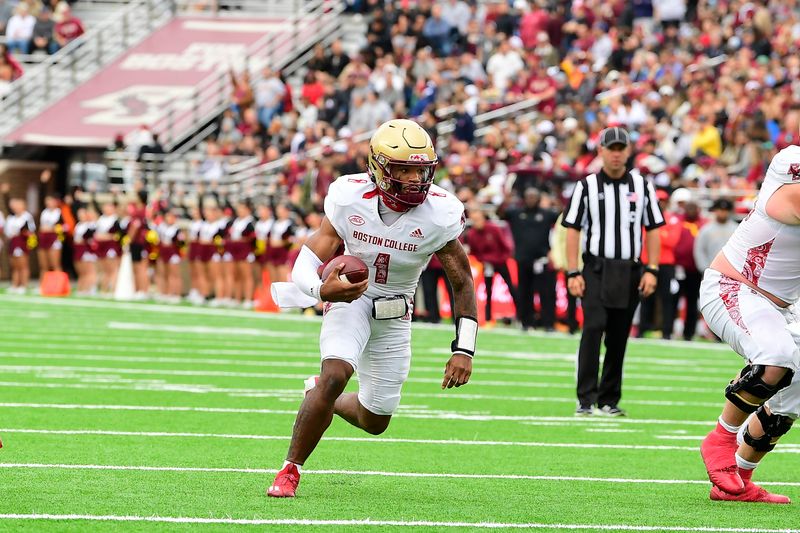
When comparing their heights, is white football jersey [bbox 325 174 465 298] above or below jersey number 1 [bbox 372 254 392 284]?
above

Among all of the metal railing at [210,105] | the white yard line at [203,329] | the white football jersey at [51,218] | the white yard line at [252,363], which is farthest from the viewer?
the metal railing at [210,105]

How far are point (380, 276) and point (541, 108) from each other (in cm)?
1758

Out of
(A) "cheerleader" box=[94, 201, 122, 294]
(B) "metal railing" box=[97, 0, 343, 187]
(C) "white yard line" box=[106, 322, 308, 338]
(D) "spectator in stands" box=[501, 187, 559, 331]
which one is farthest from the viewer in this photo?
(B) "metal railing" box=[97, 0, 343, 187]

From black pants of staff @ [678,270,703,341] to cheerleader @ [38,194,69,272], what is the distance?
38.4ft

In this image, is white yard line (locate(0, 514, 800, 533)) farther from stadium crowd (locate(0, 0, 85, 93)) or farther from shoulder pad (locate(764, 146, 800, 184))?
stadium crowd (locate(0, 0, 85, 93))

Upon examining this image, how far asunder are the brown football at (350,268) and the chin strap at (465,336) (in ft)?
2.01

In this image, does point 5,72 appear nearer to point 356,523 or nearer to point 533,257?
point 533,257

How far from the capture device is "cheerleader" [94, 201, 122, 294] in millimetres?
25609

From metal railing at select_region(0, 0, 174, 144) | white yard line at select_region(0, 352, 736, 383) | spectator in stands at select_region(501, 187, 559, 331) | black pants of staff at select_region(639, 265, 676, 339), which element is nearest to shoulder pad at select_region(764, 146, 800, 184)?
white yard line at select_region(0, 352, 736, 383)

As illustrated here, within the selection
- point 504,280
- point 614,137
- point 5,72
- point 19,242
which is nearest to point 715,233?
point 504,280

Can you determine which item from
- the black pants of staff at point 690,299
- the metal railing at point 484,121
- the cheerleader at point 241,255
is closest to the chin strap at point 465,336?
the black pants of staff at point 690,299

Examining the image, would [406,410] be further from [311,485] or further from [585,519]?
[585,519]

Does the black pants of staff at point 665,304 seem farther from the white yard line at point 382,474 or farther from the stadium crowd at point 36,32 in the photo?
the stadium crowd at point 36,32

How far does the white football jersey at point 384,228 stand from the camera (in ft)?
20.9
